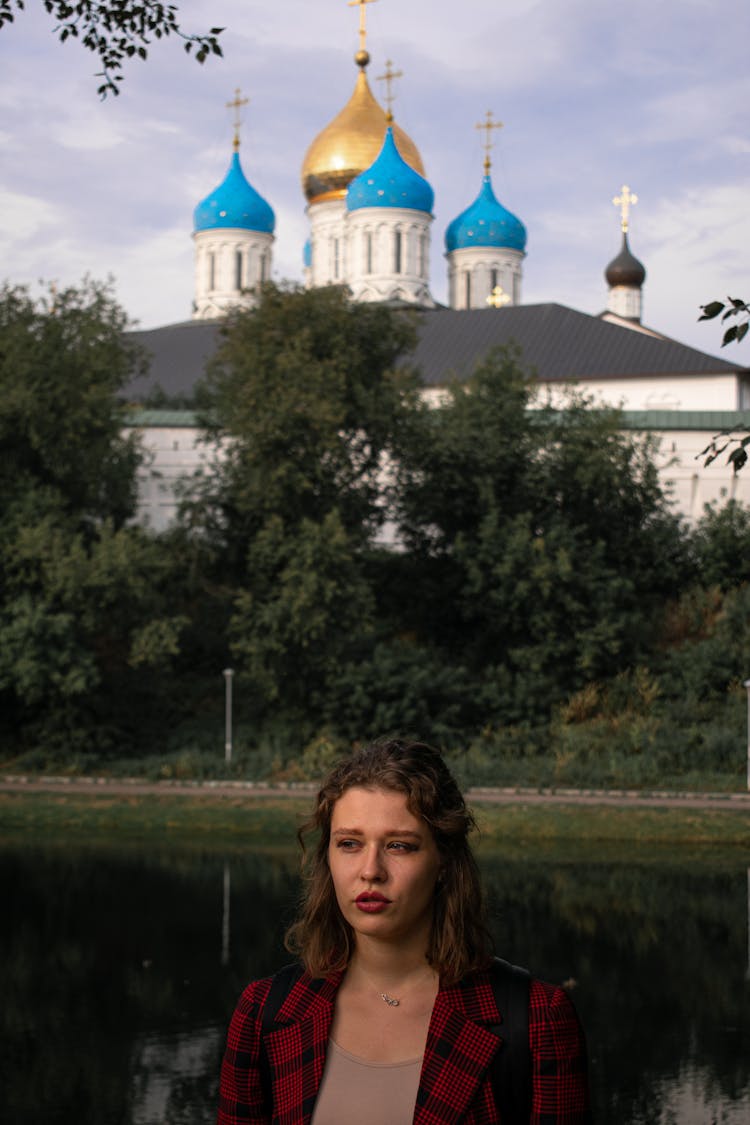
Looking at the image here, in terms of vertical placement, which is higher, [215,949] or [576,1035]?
[576,1035]

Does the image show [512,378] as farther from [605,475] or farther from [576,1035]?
[576,1035]

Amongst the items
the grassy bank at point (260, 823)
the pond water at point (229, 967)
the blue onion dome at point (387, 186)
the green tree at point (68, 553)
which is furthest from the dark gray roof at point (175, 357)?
the pond water at point (229, 967)

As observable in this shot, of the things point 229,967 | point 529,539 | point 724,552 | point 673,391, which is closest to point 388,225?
point 673,391

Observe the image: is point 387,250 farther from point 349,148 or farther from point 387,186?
point 349,148

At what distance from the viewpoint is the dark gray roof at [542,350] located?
124 ft

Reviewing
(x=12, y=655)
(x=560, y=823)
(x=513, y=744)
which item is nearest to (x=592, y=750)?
(x=513, y=744)

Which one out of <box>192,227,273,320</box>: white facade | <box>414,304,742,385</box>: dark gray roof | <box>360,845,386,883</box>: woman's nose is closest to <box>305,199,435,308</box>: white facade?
<box>414,304,742,385</box>: dark gray roof

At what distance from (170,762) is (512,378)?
9.84 meters

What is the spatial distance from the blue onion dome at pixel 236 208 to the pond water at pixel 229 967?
121 ft

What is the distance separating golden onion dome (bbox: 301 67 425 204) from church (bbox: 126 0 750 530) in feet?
0.15

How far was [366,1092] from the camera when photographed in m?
2.45

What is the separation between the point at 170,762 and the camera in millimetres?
23562

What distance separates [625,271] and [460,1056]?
175 ft

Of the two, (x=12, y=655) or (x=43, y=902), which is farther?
(x=12, y=655)
